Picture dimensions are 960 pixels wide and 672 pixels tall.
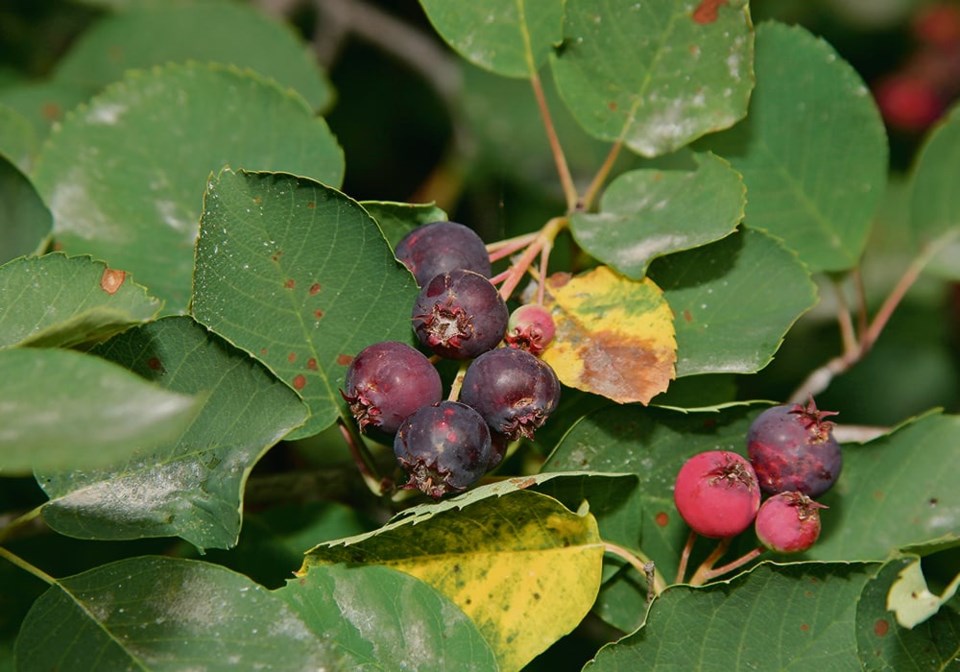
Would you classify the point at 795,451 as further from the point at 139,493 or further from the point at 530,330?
the point at 139,493

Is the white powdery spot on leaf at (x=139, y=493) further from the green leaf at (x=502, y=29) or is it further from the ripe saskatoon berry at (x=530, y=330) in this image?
the green leaf at (x=502, y=29)

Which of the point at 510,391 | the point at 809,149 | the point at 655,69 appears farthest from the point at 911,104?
the point at 510,391

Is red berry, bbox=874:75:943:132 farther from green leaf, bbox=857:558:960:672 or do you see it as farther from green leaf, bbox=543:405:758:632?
green leaf, bbox=857:558:960:672

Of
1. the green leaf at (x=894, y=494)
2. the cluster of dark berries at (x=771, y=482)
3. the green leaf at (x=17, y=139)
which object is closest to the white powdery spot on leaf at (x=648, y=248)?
the cluster of dark berries at (x=771, y=482)

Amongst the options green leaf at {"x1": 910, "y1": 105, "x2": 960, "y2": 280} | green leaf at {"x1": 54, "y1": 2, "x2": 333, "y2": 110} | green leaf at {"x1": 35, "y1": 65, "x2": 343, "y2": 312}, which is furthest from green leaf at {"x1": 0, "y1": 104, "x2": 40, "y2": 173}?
green leaf at {"x1": 910, "y1": 105, "x2": 960, "y2": 280}

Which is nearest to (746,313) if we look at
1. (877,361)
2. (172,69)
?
(172,69)

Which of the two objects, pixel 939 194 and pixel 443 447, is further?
pixel 939 194
